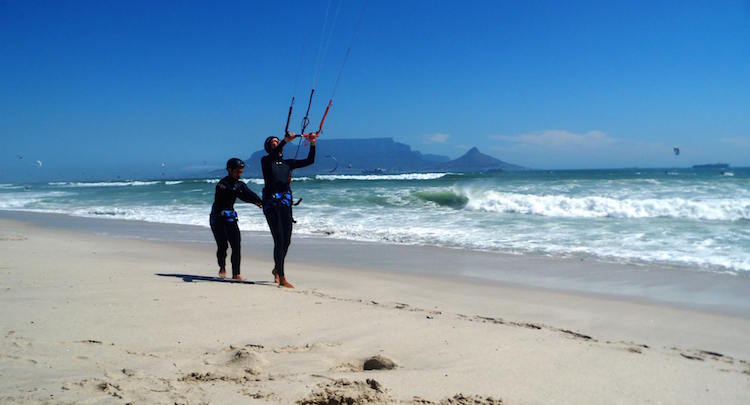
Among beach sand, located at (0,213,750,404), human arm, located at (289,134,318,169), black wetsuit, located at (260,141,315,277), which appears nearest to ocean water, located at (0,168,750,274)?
beach sand, located at (0,213,750,404)

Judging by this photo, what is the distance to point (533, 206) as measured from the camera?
17.3 m

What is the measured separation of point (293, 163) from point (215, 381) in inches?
132

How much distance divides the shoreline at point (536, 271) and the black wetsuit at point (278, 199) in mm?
1429

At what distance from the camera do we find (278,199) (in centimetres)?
556

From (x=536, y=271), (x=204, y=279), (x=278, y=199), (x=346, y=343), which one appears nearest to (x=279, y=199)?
(x=278, y=199)

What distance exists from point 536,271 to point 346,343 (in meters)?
4.29

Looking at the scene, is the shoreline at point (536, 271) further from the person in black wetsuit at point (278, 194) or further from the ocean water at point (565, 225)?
the person in black wetsuit at point (278, 194)

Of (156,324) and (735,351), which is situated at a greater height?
(156,324)

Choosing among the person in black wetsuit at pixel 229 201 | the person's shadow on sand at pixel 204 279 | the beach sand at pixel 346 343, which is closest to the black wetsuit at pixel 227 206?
the person in black wetsuit at pixel 229 201

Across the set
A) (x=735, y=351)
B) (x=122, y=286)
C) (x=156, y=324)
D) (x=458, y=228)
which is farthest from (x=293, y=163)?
(x=458, y=228)

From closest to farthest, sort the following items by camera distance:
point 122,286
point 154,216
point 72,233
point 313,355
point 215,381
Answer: point 215,381
point 313,355
point 122,286
point 72,233
point 154,216

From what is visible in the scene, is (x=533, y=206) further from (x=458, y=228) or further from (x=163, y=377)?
(x=163, y=377)

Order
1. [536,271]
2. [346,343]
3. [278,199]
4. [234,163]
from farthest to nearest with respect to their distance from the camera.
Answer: [536,271] < [234,163] < [278,199] < [346,343]

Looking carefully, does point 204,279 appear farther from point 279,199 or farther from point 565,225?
point 565,225
